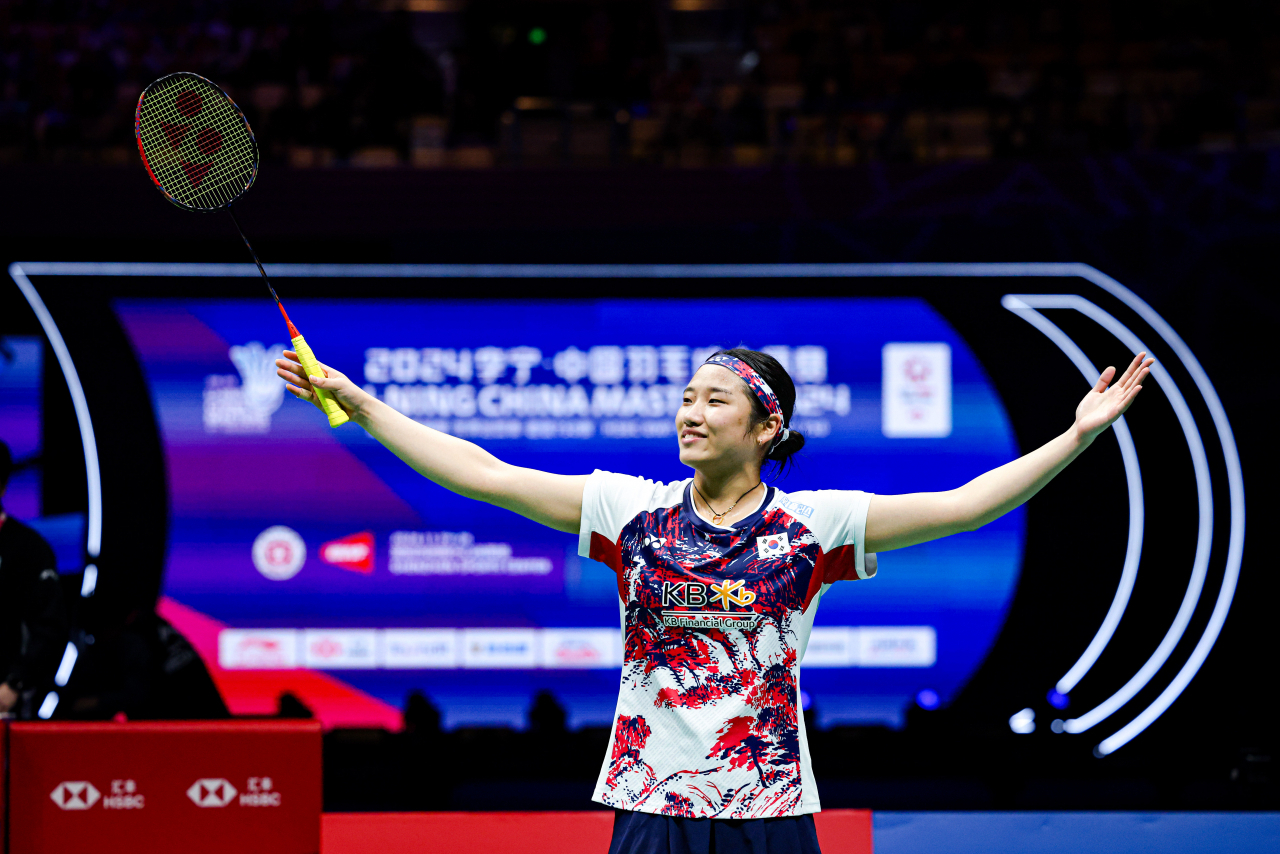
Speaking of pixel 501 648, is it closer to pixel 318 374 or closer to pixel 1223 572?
pixel 1223 572

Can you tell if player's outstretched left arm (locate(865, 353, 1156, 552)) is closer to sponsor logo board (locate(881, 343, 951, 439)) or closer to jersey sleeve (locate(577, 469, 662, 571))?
jersey sleeve (locate(577, 469, 662, 571))

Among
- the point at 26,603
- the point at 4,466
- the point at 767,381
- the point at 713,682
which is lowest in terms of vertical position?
the point at 713,682

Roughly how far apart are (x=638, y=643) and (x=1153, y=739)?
189 inches

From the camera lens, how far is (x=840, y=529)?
1.64m

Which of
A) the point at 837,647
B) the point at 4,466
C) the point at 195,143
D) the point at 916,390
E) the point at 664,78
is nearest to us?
the point at 195,143

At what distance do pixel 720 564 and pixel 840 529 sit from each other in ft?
0.67

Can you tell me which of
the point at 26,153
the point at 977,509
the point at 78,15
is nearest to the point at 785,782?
the point at 977,509

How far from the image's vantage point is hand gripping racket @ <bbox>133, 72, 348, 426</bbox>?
2195 mm

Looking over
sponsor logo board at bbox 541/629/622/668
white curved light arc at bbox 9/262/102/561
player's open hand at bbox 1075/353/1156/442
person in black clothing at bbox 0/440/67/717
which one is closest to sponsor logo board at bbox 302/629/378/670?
sponsor logo board at bbox 541/629/622/668

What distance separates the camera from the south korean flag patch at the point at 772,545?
62.8 inches

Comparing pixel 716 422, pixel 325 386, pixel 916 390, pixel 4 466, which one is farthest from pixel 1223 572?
pixel 4 466

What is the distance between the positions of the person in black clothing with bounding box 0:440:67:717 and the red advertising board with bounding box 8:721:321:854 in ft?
4.42

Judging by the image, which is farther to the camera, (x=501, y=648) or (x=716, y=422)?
(x=501, y=648)

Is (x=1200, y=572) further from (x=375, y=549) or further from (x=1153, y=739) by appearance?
(x=375, y=549)
